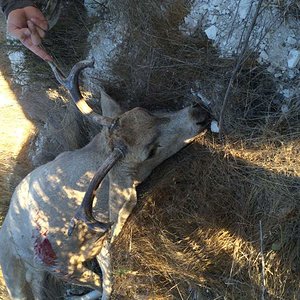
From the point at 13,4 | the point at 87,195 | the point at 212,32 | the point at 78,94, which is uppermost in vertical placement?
the point at 13,4

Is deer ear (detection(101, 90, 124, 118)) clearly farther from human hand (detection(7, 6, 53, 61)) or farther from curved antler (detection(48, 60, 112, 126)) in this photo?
human hand (detection(7, 6, 53, 61))

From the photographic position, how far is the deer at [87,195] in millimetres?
3922

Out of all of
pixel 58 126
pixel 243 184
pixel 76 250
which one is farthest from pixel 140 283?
pixel 58 126

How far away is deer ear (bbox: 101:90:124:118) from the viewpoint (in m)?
4.20

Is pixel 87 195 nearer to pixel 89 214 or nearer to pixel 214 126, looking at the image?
pixel 89 214

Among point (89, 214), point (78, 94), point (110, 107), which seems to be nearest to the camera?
point (89, 214)

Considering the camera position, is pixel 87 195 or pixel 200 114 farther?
pixel 200 114

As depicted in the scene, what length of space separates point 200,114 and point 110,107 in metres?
0.71

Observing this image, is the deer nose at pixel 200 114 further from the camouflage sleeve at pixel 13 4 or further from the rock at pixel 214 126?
the camouflage sleeve at pixel 13 4

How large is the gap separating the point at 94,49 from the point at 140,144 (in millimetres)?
1182

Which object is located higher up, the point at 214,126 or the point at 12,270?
the point at 214,126

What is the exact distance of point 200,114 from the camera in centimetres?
405

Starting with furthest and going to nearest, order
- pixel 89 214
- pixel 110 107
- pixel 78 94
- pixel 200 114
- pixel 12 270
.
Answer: pixel 12 270 < pixel 110 107 < pixel 200 114 < pixel 78 94 < pixel 89 214

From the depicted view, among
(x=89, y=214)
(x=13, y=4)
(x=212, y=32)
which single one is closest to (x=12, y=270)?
(x=89, y=214)
